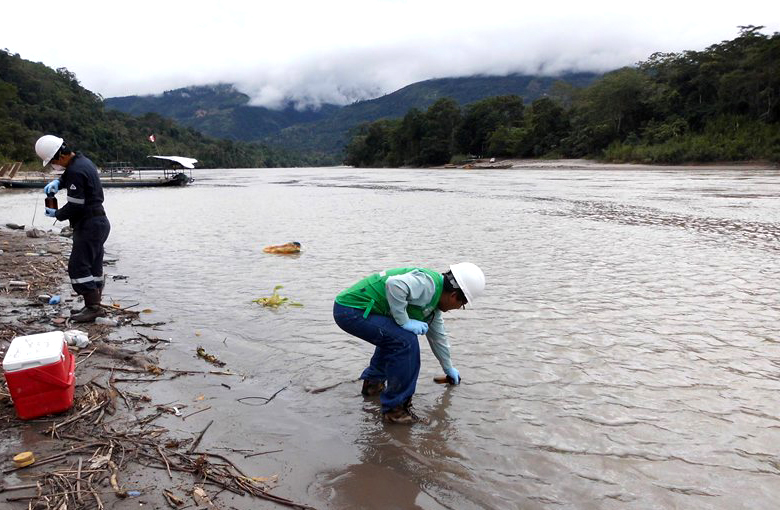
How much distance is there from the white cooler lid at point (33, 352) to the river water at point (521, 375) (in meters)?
1.05

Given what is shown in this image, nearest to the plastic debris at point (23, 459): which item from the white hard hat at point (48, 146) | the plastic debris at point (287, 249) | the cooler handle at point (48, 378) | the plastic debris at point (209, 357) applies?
the cooler handle at point (48, 378)

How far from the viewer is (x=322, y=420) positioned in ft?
14.0

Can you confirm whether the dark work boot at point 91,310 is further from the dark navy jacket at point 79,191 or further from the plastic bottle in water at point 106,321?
the dark navy jacket at point 79,191

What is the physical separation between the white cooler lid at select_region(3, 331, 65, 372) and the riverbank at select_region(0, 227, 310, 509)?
463 mm

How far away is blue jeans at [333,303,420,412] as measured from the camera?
4094mm

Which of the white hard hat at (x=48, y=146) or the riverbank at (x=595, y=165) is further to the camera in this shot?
the riverbank at (x=595, y=165)

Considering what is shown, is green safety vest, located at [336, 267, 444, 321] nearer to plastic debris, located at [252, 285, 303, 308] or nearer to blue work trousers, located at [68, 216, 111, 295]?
plastic debris, located at [252, 285, 303, 308]

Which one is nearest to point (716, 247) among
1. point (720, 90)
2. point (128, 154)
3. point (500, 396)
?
point (500, 396)

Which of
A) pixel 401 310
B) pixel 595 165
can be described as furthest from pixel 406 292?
pixel 595 165

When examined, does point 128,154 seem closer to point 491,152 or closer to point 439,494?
point 491,152

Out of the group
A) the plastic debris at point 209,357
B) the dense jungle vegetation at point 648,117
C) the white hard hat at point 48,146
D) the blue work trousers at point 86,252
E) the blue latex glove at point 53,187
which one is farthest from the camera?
the dense jungle vegetation at point 648,117

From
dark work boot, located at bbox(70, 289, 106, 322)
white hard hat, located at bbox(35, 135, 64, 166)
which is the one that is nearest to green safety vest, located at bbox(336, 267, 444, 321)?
dark work boot, located at bbox(70, 289, 106, 322)

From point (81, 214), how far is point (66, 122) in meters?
103

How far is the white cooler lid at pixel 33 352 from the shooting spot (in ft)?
11.9
